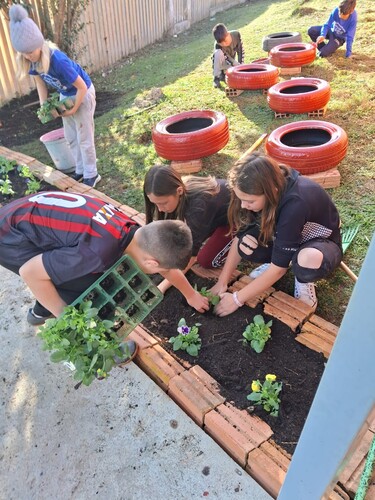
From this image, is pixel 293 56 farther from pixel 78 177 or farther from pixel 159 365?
pixel 159 365

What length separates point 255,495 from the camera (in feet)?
6.09

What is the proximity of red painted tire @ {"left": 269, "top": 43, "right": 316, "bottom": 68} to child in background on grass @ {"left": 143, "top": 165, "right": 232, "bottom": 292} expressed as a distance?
4.29 metres

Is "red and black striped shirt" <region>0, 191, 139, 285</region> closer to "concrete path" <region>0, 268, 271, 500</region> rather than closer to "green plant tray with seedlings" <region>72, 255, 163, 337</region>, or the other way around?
"green plant tray with seedlings" <region>72, 255, 163, 337</region>

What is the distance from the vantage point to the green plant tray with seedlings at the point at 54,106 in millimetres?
4230

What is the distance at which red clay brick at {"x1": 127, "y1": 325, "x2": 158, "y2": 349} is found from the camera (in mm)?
2564

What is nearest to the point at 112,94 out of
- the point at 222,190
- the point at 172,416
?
the point at 222,190

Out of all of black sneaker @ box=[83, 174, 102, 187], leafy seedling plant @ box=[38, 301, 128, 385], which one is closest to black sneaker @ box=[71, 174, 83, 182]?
black sneaker @ box=[83, 174, 102, 187]

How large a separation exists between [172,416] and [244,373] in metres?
0.47

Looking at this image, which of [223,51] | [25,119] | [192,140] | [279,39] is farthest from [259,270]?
[279,39]

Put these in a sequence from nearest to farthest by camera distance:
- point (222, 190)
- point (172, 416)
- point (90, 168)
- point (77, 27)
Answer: point (172, 416) < point (222, 190) < point (90, 168) < point (77, 27)

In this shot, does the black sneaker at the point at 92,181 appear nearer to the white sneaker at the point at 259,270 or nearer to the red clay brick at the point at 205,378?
the white sneaker at the point at 259,270

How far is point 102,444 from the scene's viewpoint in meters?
2.17

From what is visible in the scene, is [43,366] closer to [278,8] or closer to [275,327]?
[275,327]

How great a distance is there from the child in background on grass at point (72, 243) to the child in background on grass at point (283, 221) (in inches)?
17.4
